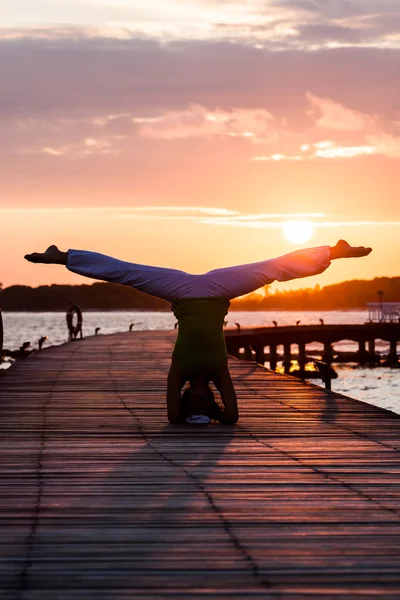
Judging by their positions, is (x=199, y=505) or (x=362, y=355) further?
(x=362, y=355)

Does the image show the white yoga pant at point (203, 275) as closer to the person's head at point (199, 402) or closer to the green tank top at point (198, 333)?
the green tank top at point (198, 333)

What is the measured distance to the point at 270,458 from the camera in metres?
7.50

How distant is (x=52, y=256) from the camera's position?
9.38m

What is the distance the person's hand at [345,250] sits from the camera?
9.51 meters

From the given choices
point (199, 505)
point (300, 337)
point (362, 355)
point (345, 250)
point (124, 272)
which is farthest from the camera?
point (362, 355)

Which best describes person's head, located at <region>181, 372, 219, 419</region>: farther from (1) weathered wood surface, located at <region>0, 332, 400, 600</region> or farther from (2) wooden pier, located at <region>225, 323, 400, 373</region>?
(2) wooden pier, located at <region>225, 323, 400, 373</region>

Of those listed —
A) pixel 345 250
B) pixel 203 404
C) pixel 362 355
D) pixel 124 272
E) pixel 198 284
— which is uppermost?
pixel 345 250

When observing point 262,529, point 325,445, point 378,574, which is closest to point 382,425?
point 325,445

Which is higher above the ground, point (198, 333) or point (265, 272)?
point (265, 272)

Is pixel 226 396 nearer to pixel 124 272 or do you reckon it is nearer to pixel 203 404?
pixel 203 404

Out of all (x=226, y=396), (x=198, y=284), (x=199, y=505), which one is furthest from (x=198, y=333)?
(x=199, y=505)

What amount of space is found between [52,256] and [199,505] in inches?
168

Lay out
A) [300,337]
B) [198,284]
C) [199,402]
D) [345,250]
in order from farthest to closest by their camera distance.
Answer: [300,337]
[199,402]
[345,250]
[198,284]

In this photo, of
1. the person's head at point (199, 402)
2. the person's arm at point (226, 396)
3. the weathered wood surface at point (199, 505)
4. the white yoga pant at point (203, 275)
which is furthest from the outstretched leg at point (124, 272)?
the weathered wood surface at point (199, 505)
